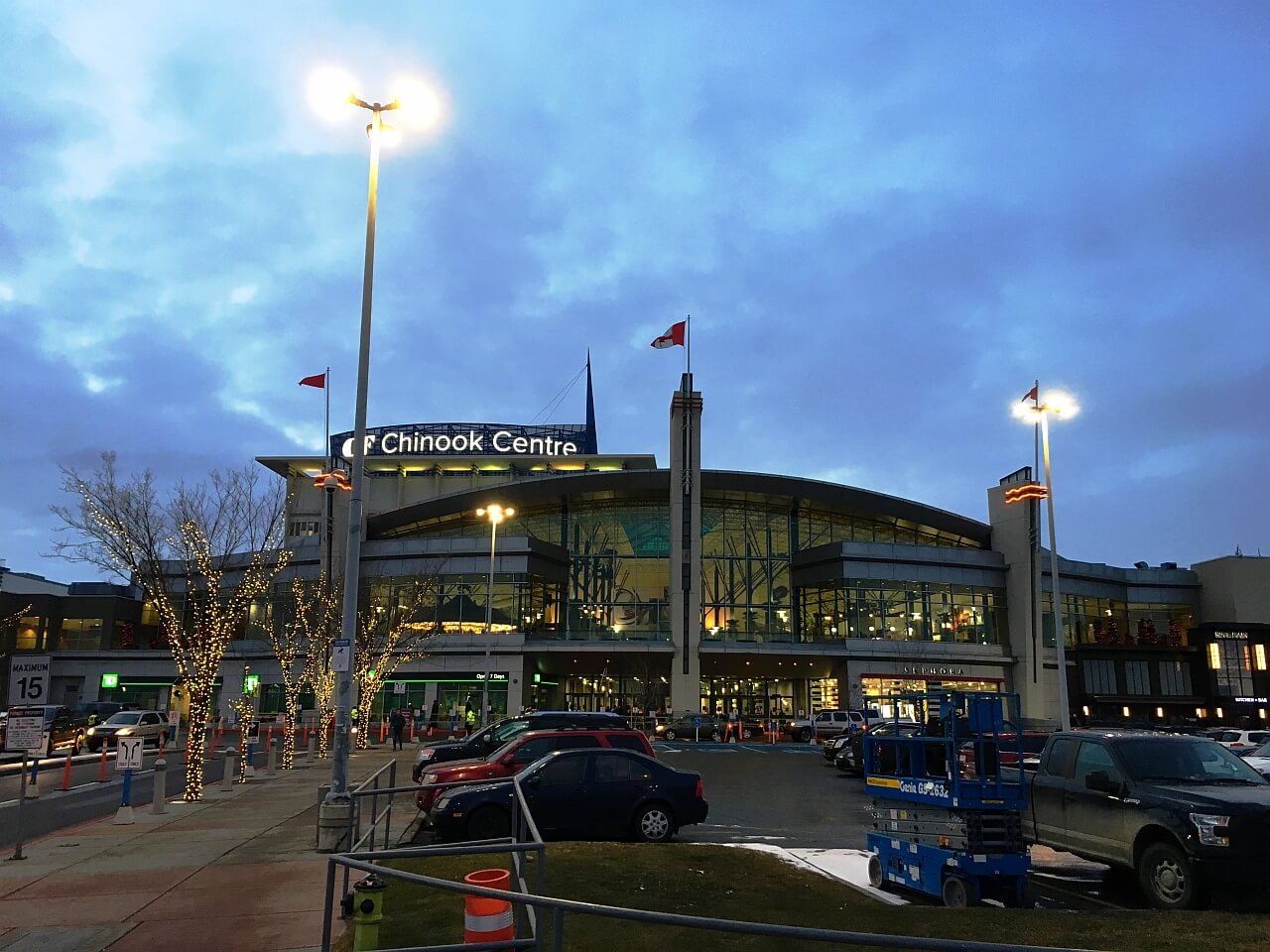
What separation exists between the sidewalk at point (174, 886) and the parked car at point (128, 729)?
22.2m

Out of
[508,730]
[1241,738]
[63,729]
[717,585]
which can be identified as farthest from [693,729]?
[63,729]

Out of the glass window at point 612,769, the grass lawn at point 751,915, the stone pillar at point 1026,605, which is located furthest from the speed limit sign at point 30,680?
the stone pillar at point 1026,605

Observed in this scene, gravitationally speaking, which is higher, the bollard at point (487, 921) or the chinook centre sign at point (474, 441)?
the chinook centre sign at point (474, 441)

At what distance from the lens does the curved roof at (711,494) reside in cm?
6419

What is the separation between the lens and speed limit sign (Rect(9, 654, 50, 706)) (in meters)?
14.9

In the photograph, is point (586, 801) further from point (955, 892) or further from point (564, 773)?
point (955, 892)

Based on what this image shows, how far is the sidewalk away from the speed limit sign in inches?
87.7

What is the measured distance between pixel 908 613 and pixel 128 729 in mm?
44824

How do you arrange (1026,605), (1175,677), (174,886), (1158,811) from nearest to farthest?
(1158,811) → (174,886) → (1026,605) → (1175,677)

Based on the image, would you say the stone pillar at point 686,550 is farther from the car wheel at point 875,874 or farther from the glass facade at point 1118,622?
the car wheel at point 875,874

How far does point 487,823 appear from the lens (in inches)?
578

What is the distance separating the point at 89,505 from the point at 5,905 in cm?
1187

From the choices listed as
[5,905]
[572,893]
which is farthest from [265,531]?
[572,893]

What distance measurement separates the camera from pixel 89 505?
20.7 m
